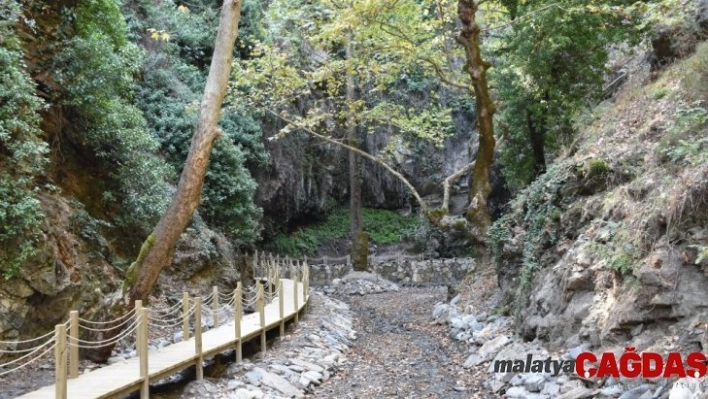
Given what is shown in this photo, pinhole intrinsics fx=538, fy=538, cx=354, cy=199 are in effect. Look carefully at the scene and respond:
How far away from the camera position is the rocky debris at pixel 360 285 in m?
18.0

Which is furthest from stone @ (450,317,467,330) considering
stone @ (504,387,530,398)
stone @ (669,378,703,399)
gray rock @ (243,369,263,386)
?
stone @ (669,378,703,399)

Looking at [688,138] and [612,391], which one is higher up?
[688,138]

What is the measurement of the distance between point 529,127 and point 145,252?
8124 millimetres

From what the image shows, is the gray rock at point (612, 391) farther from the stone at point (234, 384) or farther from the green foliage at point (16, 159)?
the green foliage at point (16, 159)

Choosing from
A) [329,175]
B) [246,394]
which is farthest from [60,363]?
[329,175]

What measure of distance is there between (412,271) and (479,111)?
991cm

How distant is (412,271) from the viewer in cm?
2055

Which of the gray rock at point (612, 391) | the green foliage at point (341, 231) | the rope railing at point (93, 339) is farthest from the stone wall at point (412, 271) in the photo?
the gray rock at point (612, 391)

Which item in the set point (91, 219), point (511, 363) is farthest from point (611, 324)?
point (91, 219)

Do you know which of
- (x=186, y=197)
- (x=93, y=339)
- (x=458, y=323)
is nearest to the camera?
A: (x=93, y=339)

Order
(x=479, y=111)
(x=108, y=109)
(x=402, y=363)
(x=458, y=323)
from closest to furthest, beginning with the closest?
(x=402, y=363), (x=108, y=109), (x=458, y=323), (x=479, y=111)

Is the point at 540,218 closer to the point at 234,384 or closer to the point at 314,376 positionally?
the point at 314,376

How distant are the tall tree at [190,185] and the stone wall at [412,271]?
40.3 feet

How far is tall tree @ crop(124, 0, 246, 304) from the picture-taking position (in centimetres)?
768
